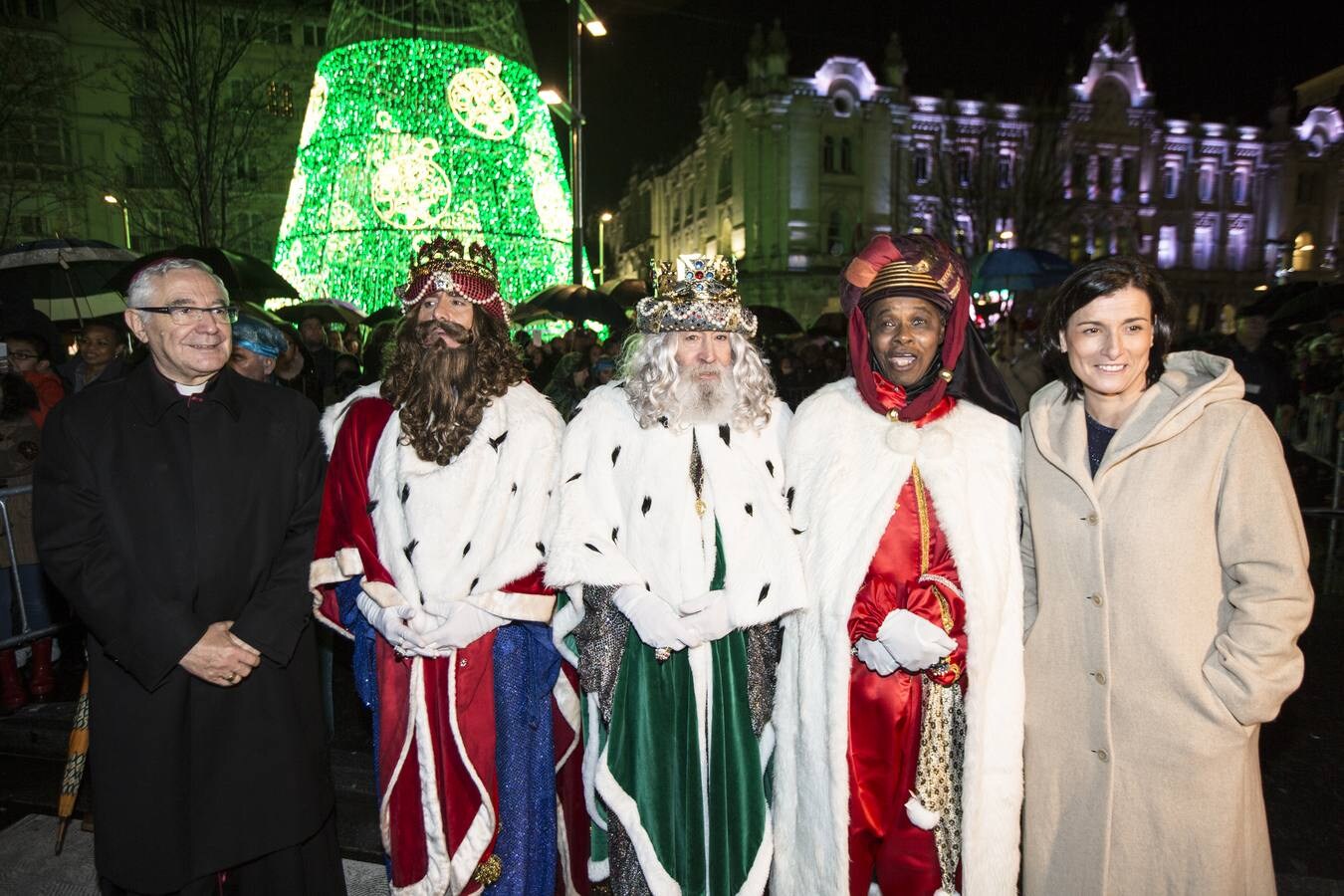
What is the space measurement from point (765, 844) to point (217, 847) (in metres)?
1.94

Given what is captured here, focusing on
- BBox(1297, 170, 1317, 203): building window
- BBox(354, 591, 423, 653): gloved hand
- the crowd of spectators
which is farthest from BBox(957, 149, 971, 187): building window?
BBox(354, 591, 423, 653): gloved hand

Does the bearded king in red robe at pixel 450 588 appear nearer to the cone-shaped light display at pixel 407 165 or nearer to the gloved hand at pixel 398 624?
the gloved hand at pixel 398 624

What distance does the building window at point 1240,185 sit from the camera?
52.4 meters

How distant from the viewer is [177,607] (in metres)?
2.60

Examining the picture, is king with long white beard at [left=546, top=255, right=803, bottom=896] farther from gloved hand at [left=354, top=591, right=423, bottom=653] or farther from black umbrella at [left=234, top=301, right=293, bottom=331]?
black umbrella at [left=234, top=301, right=293, bottom=331]

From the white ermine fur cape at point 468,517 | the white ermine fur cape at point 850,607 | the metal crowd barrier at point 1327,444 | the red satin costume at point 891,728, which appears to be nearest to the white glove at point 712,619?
the white ermine fur cape at point 850,607

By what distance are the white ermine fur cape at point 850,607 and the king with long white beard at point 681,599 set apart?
0.38 ft

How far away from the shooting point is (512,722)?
10.1 ft

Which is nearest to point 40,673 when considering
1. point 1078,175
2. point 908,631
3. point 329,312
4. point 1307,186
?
point 908,631

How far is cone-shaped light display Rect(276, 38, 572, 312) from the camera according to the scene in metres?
14.0

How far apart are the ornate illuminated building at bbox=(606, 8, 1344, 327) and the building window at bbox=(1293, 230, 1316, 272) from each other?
0.31 feet

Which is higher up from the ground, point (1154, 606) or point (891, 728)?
point (1154, 606)

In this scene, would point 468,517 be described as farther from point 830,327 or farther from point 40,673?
point 830,327

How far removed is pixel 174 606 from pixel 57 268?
272 inches
